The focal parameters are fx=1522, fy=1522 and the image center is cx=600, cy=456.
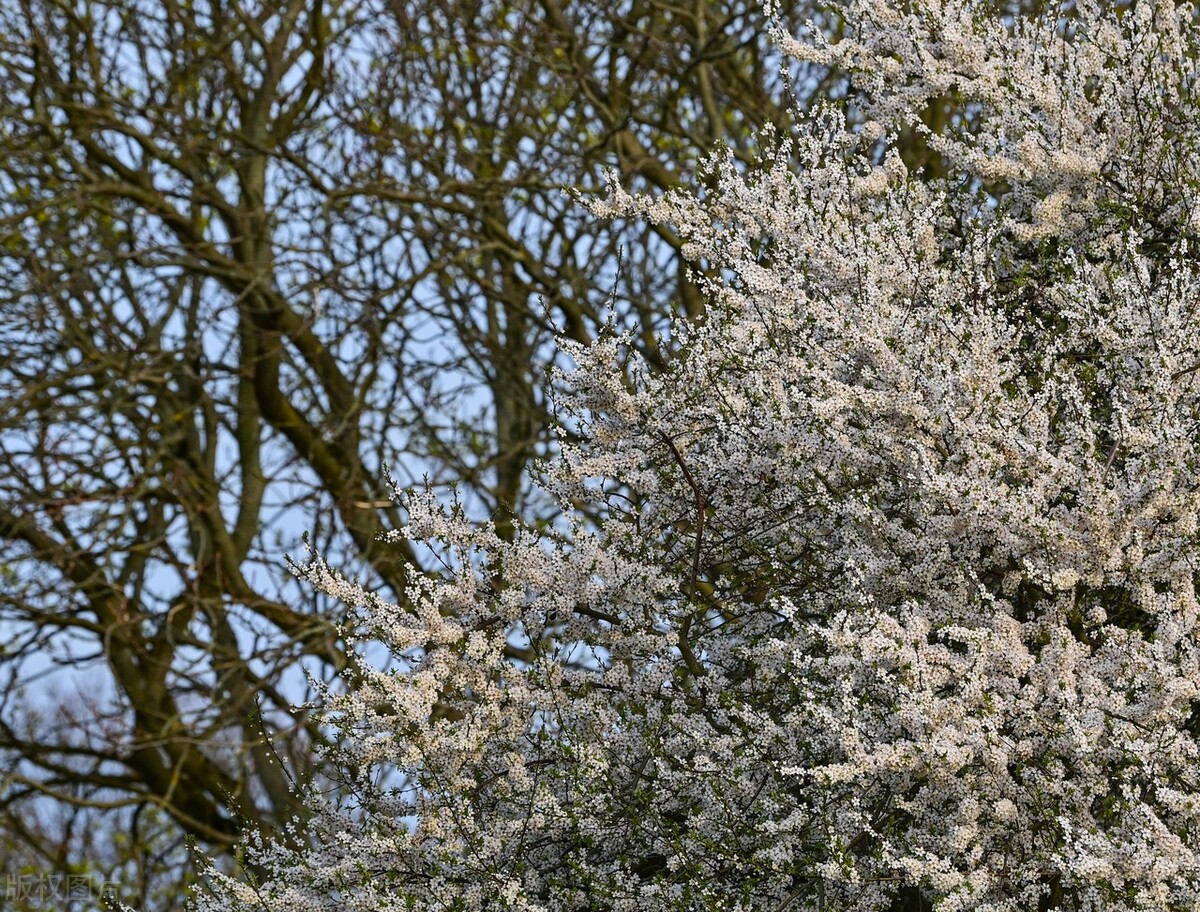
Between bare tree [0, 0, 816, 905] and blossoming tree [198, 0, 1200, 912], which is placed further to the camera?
bare tree [0, 0, 816, 905]

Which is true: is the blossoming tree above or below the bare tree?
below

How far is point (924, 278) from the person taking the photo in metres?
4.58

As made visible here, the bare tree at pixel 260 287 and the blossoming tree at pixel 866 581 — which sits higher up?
the bare tree at pixel 260 287

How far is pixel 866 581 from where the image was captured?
415 cm

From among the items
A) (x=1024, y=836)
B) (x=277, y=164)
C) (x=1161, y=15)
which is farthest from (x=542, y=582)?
(x=277, y=164)

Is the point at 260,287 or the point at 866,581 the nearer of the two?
the point at 866,581

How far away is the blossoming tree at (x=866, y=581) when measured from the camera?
12.2ft

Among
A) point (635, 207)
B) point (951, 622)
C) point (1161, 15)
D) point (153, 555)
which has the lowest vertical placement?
point (951, 622)

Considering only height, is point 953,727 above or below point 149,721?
below

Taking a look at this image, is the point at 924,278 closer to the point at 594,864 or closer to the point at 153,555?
the point at 594,864

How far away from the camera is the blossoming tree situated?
12.2ft

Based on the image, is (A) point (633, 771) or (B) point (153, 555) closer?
(A) point (633, 771)

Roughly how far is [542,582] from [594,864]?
0.84m

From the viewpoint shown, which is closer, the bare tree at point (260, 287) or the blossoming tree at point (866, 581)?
the blossoming tree at point (866, 581)
